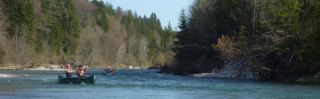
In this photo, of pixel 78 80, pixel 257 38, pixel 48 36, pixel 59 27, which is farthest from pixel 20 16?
pixel 78 80

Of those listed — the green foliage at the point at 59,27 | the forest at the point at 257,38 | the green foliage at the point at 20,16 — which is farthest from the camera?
the green foliage at the point at 59,27

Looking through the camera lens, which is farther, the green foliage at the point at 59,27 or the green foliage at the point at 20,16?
the green foliage at the point at 59,27

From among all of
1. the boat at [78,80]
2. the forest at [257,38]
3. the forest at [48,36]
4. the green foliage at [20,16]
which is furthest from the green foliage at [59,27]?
the boat at [78,80]

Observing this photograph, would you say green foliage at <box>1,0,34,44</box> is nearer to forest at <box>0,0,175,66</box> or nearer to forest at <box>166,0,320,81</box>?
forest at <box>0,0,175,66</box>

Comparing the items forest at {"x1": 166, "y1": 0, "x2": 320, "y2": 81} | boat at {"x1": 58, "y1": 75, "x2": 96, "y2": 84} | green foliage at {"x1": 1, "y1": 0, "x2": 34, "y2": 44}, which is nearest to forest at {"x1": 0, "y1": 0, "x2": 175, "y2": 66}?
green foliage at {"x1": 1, "y1": 0, "x2": 34, "y2": 44}

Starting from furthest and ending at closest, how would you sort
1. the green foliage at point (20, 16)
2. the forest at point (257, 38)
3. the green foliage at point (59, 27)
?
the green foliage at point (59, 27) < the green foliage at point (20, 16) < the forest at point (257, 38)

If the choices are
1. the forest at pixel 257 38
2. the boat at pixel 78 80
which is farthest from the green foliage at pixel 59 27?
the boat at pixel 78 80

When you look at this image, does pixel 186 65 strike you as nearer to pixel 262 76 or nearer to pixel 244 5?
pixel 244 5

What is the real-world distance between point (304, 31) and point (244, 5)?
23884mm

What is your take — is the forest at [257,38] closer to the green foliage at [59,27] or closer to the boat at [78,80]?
the boat at [78,80]

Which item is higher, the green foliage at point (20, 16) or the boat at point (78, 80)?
the green foliage at point (20, 16)

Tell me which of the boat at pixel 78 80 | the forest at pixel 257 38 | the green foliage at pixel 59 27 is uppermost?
the green foliage at pixel 59 27

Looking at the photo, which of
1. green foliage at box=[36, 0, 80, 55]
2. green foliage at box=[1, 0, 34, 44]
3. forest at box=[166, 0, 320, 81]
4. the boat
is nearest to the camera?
the boat

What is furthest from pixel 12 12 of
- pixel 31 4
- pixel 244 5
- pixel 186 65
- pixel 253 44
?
pixel 253 44
